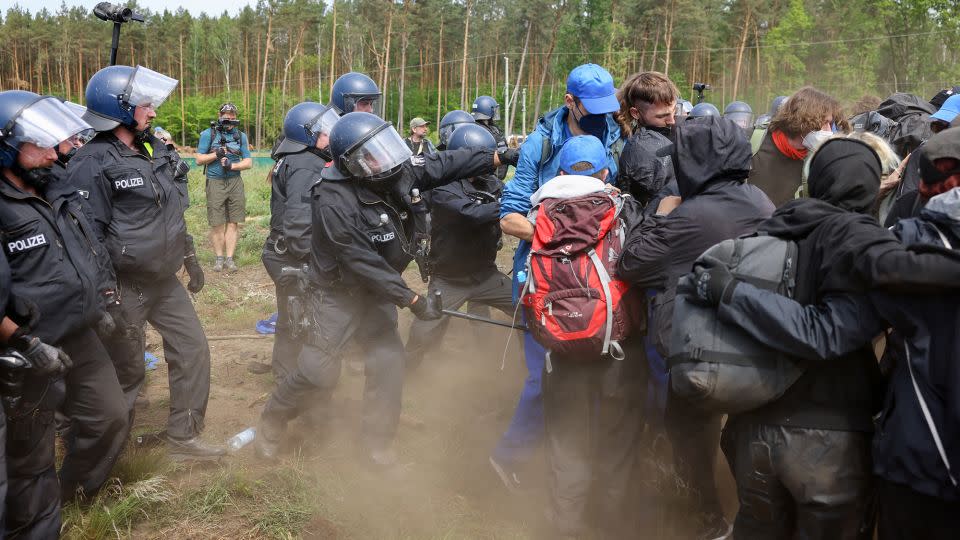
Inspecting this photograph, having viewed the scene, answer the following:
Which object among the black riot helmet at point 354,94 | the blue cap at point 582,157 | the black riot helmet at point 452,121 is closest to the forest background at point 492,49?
the black riot helmet at point 452,121

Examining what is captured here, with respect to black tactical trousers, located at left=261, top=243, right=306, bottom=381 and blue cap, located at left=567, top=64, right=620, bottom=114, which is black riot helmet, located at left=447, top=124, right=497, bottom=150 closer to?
blue cap, located at left=567, top=64, right=620, bottom=114

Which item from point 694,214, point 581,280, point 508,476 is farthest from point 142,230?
point 694,214

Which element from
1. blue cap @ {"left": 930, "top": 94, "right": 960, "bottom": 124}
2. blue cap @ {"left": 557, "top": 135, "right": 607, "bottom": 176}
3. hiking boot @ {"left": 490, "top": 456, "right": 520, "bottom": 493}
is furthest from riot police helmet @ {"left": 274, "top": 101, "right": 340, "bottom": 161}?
blue cap @ {"left": 930, "top": 94, "right": 960, "bottom": 124}

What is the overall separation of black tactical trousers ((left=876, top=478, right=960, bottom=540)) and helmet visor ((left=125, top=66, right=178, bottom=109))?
445 cm

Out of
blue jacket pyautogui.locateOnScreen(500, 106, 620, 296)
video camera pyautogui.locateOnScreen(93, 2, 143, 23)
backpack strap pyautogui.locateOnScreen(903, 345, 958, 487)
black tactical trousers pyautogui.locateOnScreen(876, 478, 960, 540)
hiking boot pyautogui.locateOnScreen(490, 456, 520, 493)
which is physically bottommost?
hiking boot pyautogui.locateOnScreen(490, 456, 520, 493)

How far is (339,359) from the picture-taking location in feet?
15.8

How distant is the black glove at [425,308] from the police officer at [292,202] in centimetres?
120

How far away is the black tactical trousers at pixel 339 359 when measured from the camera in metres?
4.75

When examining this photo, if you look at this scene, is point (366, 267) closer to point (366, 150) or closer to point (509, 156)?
point (366, 150)

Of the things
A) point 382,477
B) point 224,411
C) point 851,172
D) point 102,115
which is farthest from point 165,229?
point 851,172

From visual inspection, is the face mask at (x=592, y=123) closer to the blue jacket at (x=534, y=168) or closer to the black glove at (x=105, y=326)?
the blue jacket at (x=534, y=168)

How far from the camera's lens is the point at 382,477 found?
15.6 ft

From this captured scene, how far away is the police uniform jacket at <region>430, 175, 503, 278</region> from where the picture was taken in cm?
568

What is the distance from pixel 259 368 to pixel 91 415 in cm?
271
